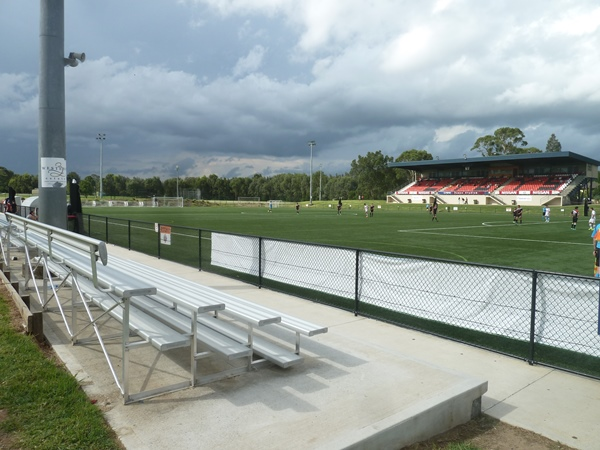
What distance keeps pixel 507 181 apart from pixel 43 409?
88.4m

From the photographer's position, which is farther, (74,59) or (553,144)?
(553,144)

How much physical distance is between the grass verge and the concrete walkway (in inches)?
5.5

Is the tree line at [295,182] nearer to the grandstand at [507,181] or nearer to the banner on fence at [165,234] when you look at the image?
the grandstand at [507,181]

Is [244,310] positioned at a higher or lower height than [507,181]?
lower

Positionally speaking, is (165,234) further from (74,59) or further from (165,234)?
(74,59)

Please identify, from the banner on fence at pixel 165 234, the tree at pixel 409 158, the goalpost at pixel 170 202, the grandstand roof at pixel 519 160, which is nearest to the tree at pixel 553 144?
the tree at pixel 409 158

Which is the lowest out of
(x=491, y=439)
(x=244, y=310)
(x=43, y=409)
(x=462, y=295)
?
(x=491, y=439)

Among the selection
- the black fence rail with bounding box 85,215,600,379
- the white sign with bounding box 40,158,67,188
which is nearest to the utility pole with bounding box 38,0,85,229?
the white sign with bounding box 40,158,67,188

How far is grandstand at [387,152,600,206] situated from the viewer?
2931 inches

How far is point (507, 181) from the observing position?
272 feet

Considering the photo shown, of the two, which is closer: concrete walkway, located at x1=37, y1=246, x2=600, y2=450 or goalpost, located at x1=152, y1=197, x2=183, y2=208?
concrete walkway, located at x1=37, y1=246, x2=600, y2=450

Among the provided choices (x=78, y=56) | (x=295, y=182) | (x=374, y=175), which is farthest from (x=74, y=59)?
(x=295, y=182)

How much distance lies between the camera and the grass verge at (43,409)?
3457mm

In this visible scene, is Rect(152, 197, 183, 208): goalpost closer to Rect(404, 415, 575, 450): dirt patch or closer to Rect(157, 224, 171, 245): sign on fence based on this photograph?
Rect(157, 224, 171, 245): sign on fence
